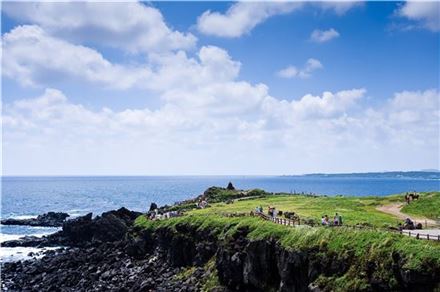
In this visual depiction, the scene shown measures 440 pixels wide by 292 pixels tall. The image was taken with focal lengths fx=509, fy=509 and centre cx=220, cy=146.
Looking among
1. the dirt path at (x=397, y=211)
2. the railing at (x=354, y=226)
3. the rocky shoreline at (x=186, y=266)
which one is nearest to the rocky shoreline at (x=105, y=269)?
the rocky shoreline at (x=186, y=266)

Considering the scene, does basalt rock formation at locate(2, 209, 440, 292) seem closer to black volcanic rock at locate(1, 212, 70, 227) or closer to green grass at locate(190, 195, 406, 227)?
green grass at locate(190, 195, 406, 227)

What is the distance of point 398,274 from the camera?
3681 cm

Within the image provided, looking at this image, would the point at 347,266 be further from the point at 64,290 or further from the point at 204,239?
the point at 64,290

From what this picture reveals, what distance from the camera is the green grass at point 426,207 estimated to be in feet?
194

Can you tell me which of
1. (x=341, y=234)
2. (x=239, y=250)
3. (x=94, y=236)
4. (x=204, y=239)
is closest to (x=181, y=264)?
(x=204, y=239)

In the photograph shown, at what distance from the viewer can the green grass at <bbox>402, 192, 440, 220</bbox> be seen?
59.2m

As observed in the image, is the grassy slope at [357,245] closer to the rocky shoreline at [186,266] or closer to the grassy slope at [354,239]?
the grassy slope at [354,239]

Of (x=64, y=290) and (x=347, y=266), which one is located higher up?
(x=347, y=266)

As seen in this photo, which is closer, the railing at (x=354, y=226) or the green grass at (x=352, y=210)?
the railing at (x=354, y=226)

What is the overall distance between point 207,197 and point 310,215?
44.6 meters

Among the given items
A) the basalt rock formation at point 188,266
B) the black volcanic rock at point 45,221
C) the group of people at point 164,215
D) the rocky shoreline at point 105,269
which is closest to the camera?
the basalt rock formation at point 188,266

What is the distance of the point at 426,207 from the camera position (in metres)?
62.3

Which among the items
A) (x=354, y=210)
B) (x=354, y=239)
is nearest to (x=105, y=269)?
(x=354, y=210)

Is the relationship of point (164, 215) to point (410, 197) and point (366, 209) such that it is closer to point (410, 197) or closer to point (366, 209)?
point (366, 209)
